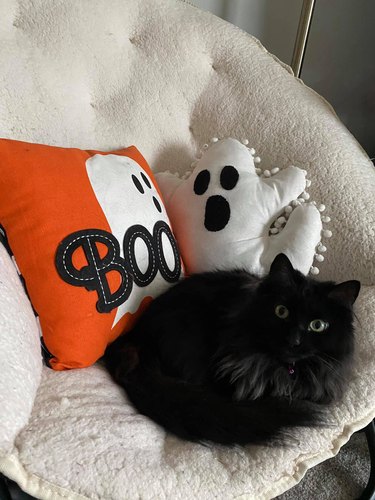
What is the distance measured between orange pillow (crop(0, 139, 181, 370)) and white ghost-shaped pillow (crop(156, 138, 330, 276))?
5.3 inches

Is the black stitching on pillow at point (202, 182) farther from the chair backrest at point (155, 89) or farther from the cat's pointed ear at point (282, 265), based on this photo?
the cat's pointed ear at point (282, 265)

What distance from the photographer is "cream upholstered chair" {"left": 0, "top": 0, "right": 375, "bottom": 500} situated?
73 cm

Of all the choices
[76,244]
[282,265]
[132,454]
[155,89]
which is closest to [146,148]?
[155,89]

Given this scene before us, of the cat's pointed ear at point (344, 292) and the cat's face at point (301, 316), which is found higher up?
the cat's pointed ear at point (344, 292)

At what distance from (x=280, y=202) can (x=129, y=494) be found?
0.70m

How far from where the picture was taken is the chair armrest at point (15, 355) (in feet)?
2.31

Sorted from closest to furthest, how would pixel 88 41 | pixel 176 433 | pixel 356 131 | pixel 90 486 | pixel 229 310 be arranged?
pixel 90 486
pixel 176 433
pixel 229 310
pixel 88 41
pixel 356 131

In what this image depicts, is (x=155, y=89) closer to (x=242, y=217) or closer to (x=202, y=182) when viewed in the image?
(x=202, y=182)

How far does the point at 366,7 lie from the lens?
1894 millimetres

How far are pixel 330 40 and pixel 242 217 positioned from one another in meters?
1.11

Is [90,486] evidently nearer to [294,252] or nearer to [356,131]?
[294,252]

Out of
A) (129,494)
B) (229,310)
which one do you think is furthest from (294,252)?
(129,494)

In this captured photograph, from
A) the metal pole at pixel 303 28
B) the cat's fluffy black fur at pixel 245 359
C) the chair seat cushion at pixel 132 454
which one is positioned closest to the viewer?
the chair seat cushion at pixel 132 454

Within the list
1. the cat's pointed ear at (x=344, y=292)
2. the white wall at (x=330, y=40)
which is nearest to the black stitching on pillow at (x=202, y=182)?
the cat's pointed ear at (x=344, y=292)
